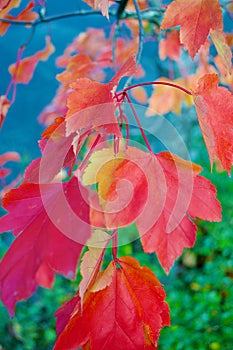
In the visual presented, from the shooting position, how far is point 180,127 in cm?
256

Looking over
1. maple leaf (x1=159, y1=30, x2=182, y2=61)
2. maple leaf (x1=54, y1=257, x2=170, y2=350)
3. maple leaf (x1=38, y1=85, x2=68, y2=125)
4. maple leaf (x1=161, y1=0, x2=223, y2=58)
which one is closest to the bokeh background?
maple leaf (x1=38, y1=85, x2=68, y2=125)

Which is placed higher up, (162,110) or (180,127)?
(162,110)

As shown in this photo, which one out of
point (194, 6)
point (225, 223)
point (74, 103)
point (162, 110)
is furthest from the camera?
point (225, 223)

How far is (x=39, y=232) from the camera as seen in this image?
0.50m

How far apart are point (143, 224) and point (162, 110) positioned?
109cm

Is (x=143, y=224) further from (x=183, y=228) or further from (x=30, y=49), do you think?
(x=30, y=49)

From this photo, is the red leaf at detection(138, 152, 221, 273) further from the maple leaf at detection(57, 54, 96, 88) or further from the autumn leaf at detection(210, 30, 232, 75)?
the maple leaf at detection(57, 54, 96, 88)

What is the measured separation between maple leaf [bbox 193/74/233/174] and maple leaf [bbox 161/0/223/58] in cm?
9

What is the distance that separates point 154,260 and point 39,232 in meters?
1.64

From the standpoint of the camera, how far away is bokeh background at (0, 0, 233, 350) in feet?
5.08

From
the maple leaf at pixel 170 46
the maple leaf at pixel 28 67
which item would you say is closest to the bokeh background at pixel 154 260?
the maple leaf at pixel 170 46

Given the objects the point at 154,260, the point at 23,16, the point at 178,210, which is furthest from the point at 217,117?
the point at 154,260

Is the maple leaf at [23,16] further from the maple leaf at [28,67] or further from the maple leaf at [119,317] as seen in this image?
the maple leaf at [119,317]

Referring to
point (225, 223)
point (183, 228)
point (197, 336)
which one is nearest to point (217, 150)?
point (183, 228)
